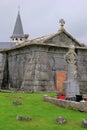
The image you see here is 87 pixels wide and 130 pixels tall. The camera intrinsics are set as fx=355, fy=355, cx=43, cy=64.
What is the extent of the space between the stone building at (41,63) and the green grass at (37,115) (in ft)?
34.5

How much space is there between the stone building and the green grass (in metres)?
10.5

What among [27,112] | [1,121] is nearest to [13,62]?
[27,112]

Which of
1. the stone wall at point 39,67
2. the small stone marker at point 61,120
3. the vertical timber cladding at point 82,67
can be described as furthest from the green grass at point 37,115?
the vertical timber cladding at point 82,67

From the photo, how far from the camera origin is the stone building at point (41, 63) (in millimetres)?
31931

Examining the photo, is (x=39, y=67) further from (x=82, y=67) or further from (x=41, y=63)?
(x=82, y=67)

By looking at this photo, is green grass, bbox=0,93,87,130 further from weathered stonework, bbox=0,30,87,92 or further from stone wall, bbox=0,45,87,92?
weathered stonework, bbox=0,30,87,92

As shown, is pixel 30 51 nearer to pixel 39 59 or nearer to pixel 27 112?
pixel 39 59

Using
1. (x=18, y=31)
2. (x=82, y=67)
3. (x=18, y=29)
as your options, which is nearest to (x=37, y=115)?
(x=82, y=67)

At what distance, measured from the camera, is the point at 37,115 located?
642 inches

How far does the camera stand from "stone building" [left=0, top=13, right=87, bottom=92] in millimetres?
31931

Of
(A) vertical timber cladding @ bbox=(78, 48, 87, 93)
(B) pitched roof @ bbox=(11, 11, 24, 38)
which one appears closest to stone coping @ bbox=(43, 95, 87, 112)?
(A) vertical timber cladding @ bbox=(78, 48, 87, 93)

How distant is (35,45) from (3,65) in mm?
7078

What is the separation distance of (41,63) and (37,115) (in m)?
16.3

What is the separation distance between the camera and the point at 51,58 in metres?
33.3
